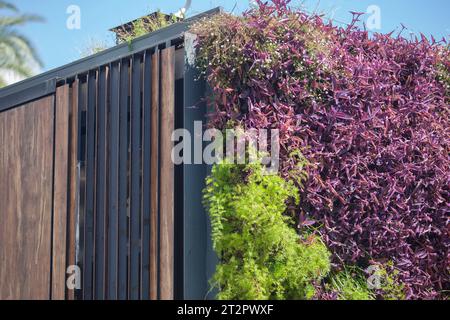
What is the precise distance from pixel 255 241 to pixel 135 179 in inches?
46.7

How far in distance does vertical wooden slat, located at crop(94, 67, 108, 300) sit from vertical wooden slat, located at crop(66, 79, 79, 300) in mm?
323

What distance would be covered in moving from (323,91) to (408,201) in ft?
4.26

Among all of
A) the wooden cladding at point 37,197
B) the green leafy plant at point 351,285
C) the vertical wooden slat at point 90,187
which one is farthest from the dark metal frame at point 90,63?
the green leafy plant at point 351,285

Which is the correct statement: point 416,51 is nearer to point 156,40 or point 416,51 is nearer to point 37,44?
point 156,40

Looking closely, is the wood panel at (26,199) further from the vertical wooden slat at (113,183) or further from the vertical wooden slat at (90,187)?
the vertical wooden slat at (113,183)

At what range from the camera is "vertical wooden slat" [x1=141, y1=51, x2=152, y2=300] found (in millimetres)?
4742

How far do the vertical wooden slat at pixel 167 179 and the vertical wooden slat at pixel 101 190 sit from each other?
28.6 inches

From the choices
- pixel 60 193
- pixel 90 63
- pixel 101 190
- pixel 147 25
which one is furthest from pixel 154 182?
pixel 147 25

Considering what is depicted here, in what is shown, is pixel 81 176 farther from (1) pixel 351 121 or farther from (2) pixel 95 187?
(1) pixel 351 121

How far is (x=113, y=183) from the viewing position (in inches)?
201

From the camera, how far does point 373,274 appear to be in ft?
16.4

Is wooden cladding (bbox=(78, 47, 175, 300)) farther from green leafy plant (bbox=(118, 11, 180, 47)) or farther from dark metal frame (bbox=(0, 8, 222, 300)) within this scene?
green leafy plant (bbox=(118, 11, 180, 47))

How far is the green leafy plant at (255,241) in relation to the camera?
14.0 feet

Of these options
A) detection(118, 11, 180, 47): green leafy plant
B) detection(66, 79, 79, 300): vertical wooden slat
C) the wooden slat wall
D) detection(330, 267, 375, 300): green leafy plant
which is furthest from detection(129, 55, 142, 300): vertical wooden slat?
detection(118, 11, 180, 47): green leafy plant
